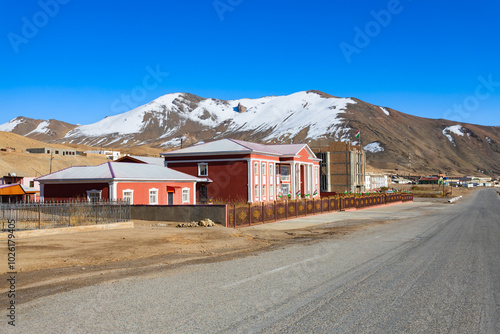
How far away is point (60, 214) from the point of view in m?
19.9

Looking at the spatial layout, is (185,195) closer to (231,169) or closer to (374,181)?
(231,169)

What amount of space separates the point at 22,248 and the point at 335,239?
Answer: 1218 cm

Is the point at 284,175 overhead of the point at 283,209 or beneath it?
overhead

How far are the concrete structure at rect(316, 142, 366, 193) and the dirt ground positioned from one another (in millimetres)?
65799

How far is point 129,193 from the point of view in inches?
1415

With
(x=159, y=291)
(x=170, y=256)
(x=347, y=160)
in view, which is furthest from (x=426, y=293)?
(x=347, y=160)

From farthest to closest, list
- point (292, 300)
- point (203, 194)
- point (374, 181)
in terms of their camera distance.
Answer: point (374, 181) → point (203, 194) → point (292, 300)

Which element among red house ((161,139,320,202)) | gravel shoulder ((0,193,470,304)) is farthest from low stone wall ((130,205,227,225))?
red house ((161,139,320,202))

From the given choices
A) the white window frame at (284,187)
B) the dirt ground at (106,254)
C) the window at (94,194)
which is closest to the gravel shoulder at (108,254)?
the dirt ground at (106,254)

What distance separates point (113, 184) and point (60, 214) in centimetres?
1484

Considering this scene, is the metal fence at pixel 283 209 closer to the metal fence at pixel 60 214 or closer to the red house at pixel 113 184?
the metal fence at pixel 60 214

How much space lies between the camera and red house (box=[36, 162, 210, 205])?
34844mm

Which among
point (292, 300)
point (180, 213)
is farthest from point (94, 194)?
point (292, 300)

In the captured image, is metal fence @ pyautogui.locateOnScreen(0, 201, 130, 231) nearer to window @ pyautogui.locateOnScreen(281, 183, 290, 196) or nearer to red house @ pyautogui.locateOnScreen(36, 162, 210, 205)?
red house @ pyautogui.locateOnScreen(36, 162, 210, 205)
